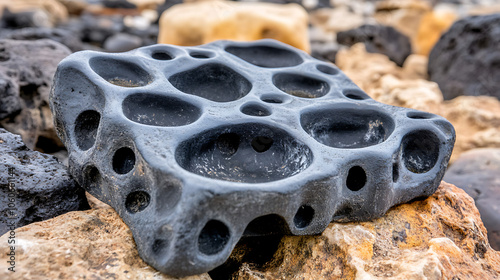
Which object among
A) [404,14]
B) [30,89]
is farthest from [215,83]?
[404,14]

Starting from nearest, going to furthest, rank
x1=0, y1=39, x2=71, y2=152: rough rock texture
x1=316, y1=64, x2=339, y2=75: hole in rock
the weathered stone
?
x1=0, y1=39, x2=71, y2=152: rough rock texture
x1=316, y1=64, x2=339, y2=75: hole in rock
the weathered stone

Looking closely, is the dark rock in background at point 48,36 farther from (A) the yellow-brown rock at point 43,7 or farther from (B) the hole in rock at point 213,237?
(A) the yellow-brown rock at point 43,7

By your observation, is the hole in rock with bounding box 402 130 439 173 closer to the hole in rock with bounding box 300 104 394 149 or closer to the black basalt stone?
the black basalt stone

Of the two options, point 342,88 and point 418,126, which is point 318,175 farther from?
point 342,88

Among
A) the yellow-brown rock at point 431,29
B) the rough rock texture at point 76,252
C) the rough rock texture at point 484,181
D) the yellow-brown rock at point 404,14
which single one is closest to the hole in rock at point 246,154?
the rough rock texture at point 76,252

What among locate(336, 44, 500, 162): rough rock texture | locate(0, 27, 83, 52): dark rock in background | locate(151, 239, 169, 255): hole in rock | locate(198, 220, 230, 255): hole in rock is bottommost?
locate(336, 44, 500, 162): rough rock texture

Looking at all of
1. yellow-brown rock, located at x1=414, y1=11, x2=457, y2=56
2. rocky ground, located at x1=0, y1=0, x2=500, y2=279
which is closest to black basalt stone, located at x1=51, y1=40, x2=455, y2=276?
rocky ground, located at x1=0, y1=0, x2=500, y2=279

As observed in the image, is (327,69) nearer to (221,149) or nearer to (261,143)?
(261,143)
